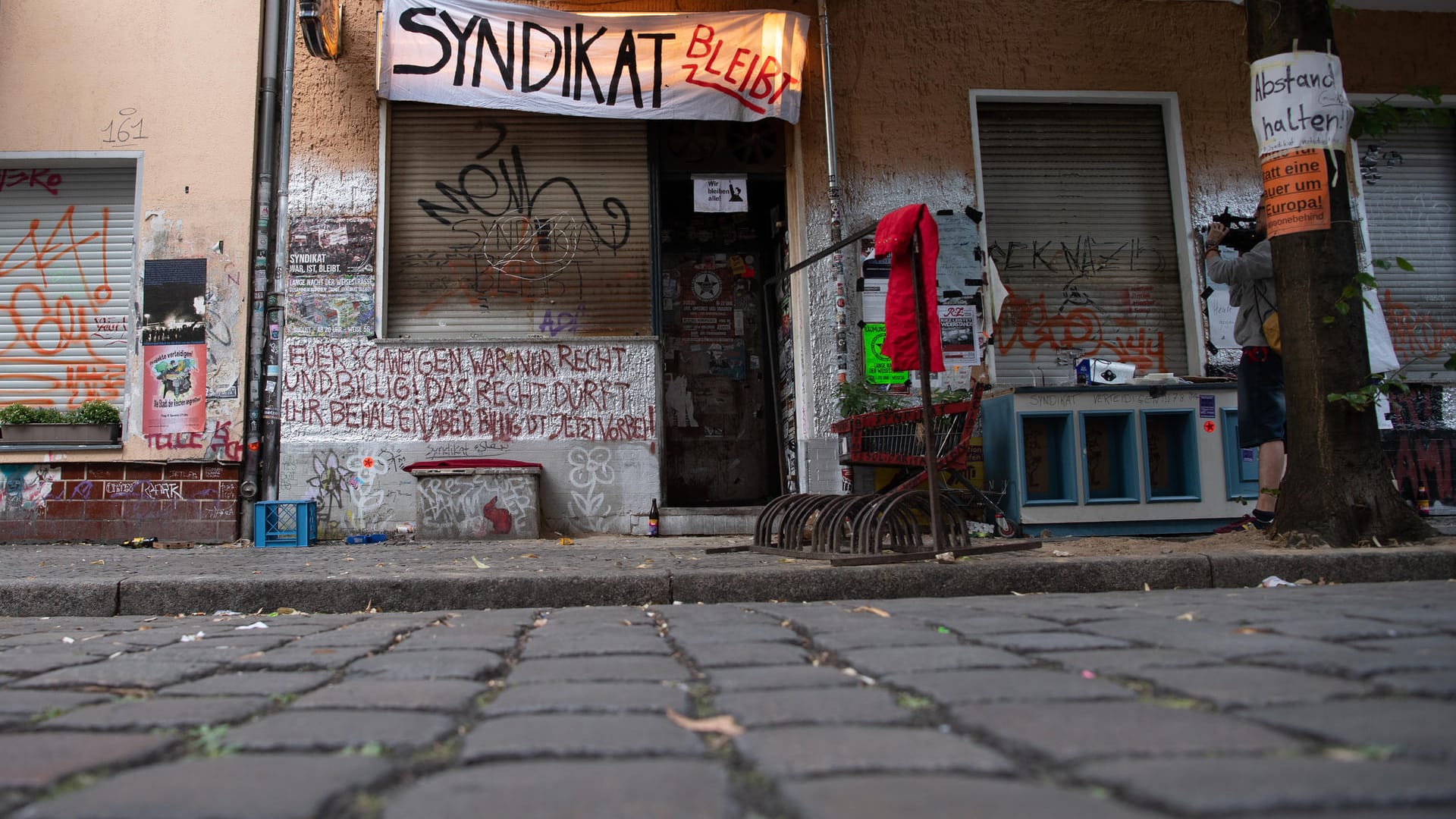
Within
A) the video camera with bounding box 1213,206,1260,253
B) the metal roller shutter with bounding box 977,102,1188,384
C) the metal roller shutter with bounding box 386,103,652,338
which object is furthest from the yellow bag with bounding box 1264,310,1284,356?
the metal roller shutter with bounding box 386,103,652,338

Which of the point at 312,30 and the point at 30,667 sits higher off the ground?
the point at 312,30

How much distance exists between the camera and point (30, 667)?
106 inches

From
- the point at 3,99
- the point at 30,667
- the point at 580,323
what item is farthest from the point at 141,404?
the point at 30,667

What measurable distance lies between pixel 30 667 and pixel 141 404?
20.3ft

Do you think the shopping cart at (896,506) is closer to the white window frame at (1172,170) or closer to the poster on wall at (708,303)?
the poster on wall at (708,303)

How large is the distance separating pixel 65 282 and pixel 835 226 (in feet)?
22.2

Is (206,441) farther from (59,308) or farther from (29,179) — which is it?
(29,179)

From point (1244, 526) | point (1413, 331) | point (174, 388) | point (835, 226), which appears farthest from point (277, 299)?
point (1413, 331)

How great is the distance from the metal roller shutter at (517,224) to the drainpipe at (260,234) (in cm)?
101

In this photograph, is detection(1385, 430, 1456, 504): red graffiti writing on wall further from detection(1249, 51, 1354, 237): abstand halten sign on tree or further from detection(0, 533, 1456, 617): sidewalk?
detection(1249, 51, 1354, 237): abstand halten sign on tree

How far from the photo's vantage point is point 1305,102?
17.3ft

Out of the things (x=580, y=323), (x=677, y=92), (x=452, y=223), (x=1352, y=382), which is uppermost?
(x=677, y=92)

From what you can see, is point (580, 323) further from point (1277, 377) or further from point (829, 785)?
point (829, 785)

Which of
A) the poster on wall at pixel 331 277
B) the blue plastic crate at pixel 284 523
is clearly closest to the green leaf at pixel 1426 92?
the poster on wall at pixel 331 277
